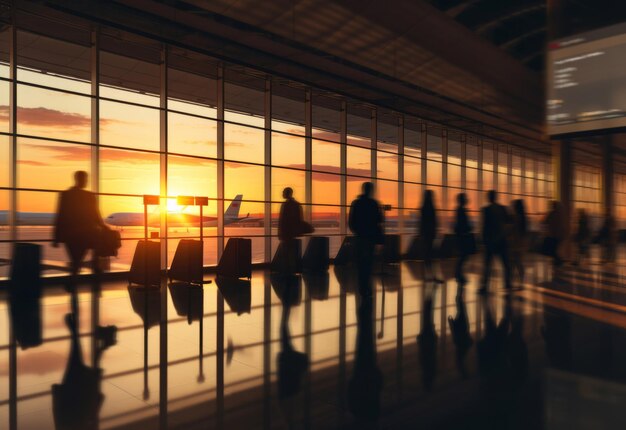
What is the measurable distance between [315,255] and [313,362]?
26.3ft

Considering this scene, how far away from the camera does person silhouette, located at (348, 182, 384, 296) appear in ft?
25.1

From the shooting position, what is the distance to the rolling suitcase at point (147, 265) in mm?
8727

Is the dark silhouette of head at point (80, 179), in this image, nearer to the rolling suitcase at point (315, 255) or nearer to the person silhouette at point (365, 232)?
the person silhouette at point (365, 232)

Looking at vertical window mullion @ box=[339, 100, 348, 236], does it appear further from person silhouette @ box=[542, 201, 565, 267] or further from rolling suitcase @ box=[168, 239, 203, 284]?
rolling suitcase @ box=[168, 239, 203, 284]

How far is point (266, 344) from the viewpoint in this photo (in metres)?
4.72

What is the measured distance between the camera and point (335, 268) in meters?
13.1

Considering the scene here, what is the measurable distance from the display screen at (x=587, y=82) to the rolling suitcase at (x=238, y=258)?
27.2 ft

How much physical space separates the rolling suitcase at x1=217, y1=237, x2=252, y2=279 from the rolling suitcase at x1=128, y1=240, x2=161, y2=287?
175 cm

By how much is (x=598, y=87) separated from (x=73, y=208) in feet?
36.9

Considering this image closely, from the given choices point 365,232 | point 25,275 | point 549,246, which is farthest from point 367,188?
point 549,246

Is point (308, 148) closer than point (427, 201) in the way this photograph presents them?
No

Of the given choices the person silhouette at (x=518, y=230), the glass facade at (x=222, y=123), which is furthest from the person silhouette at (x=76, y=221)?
the person silhouette at (x=518, y=230)

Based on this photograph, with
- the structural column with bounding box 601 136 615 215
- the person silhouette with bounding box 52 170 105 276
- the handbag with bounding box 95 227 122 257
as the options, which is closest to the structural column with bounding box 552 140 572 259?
the structural column with bounding box 601 136 615 215

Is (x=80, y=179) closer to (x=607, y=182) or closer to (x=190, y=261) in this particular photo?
(x=190, y=261)
